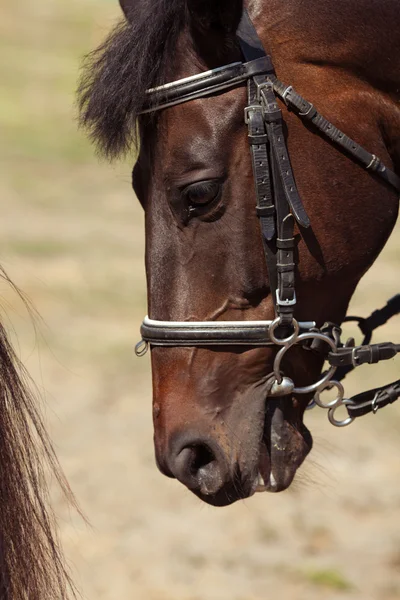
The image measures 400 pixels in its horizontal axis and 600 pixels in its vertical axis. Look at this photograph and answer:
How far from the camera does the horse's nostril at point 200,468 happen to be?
2354 mm

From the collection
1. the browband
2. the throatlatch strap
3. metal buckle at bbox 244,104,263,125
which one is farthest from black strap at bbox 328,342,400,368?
the browband

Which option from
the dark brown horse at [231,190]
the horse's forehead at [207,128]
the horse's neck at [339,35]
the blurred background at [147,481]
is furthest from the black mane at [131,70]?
the blurred background at [147,481]

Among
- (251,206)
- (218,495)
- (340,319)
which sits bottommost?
(218,495)

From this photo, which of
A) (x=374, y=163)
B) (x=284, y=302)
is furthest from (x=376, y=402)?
(x=374, y=163)

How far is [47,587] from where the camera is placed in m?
1.76

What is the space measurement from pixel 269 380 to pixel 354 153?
2.22 ft

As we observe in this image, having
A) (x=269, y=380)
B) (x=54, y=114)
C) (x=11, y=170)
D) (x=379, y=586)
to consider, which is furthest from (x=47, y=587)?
(x=54, y=114)

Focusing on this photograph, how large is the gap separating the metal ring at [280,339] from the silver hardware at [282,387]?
12 centimetres

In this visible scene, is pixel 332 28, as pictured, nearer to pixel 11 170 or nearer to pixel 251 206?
pixel 251 206

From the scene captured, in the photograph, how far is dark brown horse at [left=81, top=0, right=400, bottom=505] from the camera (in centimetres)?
227

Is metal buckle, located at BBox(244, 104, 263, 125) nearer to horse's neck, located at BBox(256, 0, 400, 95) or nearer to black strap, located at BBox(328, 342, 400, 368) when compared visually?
horse's neck, located at BBox(256, 0, 400, 95)

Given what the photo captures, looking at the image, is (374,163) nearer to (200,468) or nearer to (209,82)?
(209,82)

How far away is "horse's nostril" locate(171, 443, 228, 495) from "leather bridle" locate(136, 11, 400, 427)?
0.82 feet

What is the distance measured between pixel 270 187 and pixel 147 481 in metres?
3.66
